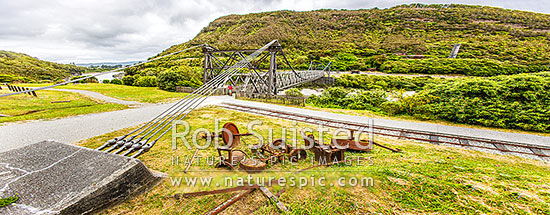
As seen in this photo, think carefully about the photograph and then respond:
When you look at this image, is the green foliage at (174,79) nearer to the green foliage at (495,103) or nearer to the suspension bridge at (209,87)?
the suspension bridge at (209,87)

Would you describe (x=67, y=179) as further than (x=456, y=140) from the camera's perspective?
No

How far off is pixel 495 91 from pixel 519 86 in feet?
3.02

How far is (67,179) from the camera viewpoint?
3.16 m

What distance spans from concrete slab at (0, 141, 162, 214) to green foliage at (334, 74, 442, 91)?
3417cm

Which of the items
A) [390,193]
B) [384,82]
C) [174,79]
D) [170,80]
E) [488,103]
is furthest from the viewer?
[384,82]

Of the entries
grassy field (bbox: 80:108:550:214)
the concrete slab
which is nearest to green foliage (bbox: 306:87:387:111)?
grassy field (bbox: 80:108:550:214)

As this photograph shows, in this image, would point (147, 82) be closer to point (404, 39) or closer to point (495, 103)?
point (495, 103)

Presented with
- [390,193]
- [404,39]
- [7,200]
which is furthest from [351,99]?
[404,39]

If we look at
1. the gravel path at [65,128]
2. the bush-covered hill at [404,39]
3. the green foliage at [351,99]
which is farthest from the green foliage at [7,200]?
the bush-covered hill at [404,39]

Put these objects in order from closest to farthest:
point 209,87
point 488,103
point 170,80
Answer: point 209,87, point 488,103, point 170,80

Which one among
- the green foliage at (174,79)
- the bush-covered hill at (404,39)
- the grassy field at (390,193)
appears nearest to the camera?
the grassy field at (390,193)

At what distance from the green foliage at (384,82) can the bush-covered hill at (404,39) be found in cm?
1014

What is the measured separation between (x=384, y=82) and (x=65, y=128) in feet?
124

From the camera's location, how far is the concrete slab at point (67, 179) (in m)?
2.74
